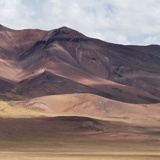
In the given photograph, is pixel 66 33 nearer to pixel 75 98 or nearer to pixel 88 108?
pixel 75 98

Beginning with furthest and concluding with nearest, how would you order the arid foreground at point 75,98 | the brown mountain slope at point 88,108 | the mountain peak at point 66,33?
the mountain peak at point 66,33 → the brown mountain slope at point 88,108 → the arid foreground at point 75,98

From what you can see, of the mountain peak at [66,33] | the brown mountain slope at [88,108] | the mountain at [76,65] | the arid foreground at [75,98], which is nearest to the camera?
the arid foreground at [75,98]

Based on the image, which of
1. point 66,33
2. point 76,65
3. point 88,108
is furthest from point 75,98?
point 66,33

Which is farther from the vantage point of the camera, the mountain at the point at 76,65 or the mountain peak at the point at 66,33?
the mountain peak at the point at 66,33


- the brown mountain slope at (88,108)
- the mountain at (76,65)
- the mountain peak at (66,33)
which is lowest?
the brown mountain slope at (88,108)

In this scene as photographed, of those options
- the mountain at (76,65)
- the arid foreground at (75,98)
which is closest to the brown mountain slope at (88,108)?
the arid foreground at (75,98)

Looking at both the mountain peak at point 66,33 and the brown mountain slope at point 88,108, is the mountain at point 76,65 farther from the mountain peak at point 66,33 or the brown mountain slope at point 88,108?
the brown mountain slope at point 88,108

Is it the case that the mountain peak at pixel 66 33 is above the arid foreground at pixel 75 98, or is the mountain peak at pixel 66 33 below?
above

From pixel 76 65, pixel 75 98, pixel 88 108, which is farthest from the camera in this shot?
pixel 76 65

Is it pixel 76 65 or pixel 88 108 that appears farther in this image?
pixel 76 65

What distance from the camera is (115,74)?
162500 millimetres

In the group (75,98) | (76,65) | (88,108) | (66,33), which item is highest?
(66,33)

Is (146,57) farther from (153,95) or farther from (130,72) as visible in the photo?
(153,95)

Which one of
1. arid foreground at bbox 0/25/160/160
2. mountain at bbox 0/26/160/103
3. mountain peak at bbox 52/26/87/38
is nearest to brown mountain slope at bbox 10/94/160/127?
arid foreground at bbox 0/25/160/160
